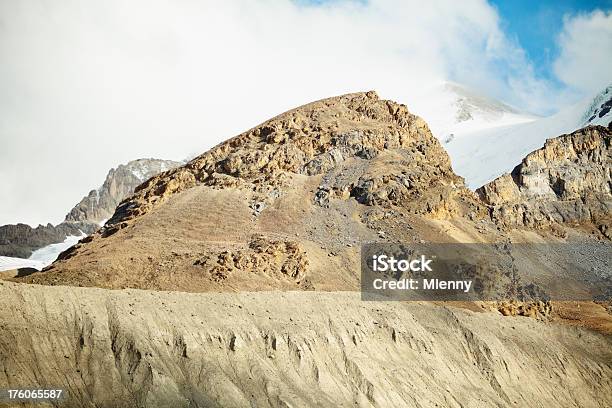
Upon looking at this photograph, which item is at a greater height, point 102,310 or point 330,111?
point 330,111

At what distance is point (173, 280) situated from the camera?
5831 cm

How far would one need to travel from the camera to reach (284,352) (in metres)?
51.5

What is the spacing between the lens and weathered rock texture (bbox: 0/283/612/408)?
42875 millimetres

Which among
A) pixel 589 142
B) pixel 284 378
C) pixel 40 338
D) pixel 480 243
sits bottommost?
pixel 284 378

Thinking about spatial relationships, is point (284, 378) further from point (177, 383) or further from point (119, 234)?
point (119, 234)

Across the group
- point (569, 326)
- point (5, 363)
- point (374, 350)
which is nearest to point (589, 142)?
point (569, 326)

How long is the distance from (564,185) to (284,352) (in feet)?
242

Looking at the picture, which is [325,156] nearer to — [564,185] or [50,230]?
[564,185]

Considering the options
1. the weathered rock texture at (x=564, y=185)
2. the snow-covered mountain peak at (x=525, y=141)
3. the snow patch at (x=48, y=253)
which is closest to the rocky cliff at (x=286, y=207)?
the weathered rock texture at (x=564, y=185)

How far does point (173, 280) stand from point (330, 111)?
1774 inches

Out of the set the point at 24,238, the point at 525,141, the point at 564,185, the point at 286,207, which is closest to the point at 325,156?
the point at 286,207

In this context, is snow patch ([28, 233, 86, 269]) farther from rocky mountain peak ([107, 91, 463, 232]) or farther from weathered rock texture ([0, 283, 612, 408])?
weathered rock texture ([0, 283, 612, 408])

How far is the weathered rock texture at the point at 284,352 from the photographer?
42.9 m

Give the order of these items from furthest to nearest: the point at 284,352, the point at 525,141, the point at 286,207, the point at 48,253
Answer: the point at 525,141 → the point at 48,253 → the point at 286,207 → the point at 284,352
